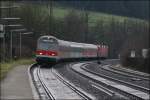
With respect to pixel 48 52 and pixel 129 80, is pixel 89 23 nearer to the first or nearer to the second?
pixel 129 80

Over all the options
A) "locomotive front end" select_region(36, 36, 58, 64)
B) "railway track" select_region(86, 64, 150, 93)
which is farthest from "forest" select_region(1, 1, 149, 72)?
"locomotive front end" select_region(36, 36, 58, 64)

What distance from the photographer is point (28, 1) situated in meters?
18.4

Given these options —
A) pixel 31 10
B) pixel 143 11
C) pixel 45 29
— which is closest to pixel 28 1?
pixel 31 10

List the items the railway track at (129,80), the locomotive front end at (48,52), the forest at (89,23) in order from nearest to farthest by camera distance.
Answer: the forest at (89,23) → the railway track at (129,80) → the locomotive front end at (48,52)

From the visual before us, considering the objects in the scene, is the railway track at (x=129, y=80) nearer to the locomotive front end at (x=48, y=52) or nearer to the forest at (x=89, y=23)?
the locomotive front end at (x=48, y=52)

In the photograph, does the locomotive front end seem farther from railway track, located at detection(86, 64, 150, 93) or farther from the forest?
the forest

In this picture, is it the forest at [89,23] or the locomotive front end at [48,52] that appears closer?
the forest at [89,23]

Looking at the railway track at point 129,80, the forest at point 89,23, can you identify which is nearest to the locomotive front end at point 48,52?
the railway track at point 129,80

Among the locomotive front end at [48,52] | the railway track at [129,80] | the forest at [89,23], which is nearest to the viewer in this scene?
the forest at [89,23]

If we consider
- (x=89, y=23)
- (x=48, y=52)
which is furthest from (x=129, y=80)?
(x=89, y=23)

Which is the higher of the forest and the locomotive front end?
the forest

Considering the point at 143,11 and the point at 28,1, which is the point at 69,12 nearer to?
the point at 143,11

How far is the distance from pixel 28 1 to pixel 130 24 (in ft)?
17.7

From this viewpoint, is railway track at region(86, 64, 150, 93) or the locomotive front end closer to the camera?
railway track at region(86, 64, 150, 93)
